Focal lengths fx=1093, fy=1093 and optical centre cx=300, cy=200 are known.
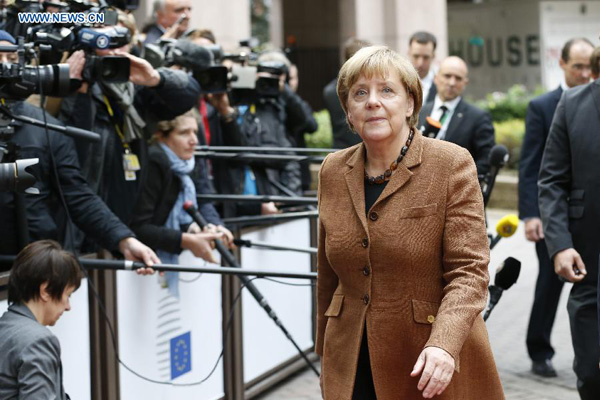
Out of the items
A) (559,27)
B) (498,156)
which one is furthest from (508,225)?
(559,27)

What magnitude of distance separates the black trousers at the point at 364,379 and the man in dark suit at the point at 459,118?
12.8 ft

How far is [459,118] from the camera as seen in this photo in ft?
25.8

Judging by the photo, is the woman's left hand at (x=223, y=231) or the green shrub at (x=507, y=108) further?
the green shrub at (x=507, y=108)

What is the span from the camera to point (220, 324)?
683cm

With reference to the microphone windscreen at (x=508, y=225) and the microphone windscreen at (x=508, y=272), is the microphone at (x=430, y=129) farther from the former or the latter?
the microphone windscreen at (x=508, y=272)

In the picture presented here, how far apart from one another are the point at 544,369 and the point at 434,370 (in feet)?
14.7

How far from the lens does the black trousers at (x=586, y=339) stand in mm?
5441

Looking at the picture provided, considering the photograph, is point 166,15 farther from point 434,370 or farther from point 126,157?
point 434,370

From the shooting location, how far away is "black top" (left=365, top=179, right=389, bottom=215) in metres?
3.89

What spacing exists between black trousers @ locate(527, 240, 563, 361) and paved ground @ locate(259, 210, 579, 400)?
0.18 m

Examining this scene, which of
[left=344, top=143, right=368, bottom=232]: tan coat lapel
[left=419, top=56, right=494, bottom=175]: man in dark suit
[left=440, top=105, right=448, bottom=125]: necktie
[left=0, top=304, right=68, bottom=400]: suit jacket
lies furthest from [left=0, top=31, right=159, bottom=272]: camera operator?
[left=440, top=105, right=448, bottom=125]: necktie

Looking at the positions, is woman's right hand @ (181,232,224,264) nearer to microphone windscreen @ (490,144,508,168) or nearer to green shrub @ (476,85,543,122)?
microphone windscreen @ (490,144,508,168)

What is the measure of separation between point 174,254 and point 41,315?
1.97 meters

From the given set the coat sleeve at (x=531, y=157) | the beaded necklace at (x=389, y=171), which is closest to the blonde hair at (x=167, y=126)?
the coat sleeve at (x=531, y=157)
